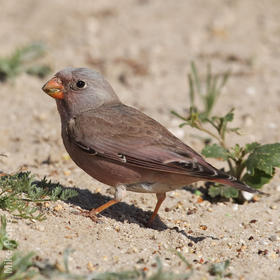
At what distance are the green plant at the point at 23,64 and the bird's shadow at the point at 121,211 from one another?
338 cm

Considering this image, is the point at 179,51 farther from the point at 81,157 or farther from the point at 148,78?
the point at 81,157

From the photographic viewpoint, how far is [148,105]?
8.46m

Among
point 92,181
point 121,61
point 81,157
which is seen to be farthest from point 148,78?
point 81,157

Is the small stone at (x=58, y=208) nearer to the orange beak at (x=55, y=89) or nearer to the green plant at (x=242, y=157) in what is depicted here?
the orange beak at (x=55, y=89)

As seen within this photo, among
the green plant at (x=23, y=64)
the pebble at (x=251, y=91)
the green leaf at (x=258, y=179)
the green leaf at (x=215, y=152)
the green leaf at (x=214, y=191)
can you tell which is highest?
the green plant at (x=23, y=64)

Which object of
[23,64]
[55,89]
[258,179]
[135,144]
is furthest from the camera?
[23,64]

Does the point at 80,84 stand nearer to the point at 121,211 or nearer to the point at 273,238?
the point at 121,211

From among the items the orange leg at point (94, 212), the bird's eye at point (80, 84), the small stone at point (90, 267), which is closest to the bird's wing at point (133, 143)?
the bird's eye at point (80, 84)

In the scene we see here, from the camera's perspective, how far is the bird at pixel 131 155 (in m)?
5.04

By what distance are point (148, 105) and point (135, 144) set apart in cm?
327

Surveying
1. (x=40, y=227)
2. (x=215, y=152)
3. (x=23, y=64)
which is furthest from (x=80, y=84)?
(x=23, y=64)

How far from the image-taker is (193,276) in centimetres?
418

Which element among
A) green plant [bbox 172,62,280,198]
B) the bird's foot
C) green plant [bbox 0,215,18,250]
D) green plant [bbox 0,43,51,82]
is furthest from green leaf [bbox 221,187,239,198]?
green plant [bbox 0,43,51,82]

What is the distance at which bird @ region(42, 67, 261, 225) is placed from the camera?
199 inches
